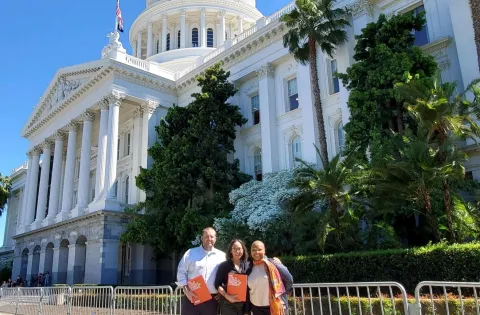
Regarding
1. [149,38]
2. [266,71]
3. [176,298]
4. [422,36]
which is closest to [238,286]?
[176,298]

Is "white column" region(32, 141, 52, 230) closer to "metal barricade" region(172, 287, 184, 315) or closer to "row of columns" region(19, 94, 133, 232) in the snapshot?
"row of columns" region(19, 94, 133, 232)

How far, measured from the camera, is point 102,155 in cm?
3000

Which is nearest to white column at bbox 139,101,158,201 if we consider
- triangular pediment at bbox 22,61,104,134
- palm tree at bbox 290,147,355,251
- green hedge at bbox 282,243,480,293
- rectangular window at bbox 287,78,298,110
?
triangular pediment at bbox 22,61,104,134

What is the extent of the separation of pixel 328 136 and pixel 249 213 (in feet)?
22.7

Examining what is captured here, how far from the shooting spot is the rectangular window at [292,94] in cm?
2717

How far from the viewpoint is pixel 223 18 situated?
4766cm

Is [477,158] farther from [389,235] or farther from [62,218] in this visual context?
[62,218]

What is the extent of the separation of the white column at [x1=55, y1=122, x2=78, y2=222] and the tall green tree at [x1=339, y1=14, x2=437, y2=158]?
24301 millimetres

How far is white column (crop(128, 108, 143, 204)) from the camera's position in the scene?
31878mm

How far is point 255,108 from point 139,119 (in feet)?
32.5

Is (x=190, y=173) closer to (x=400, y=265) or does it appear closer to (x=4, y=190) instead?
(x=400, y=265)

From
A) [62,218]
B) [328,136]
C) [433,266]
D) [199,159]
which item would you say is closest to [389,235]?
[433,266]

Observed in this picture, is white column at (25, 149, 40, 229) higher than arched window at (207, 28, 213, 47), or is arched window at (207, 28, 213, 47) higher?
arched window at (207, 28, 213, 47)

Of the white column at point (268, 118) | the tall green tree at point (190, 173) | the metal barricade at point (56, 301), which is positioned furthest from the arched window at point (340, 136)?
the metal barricade at point (56, 301)
